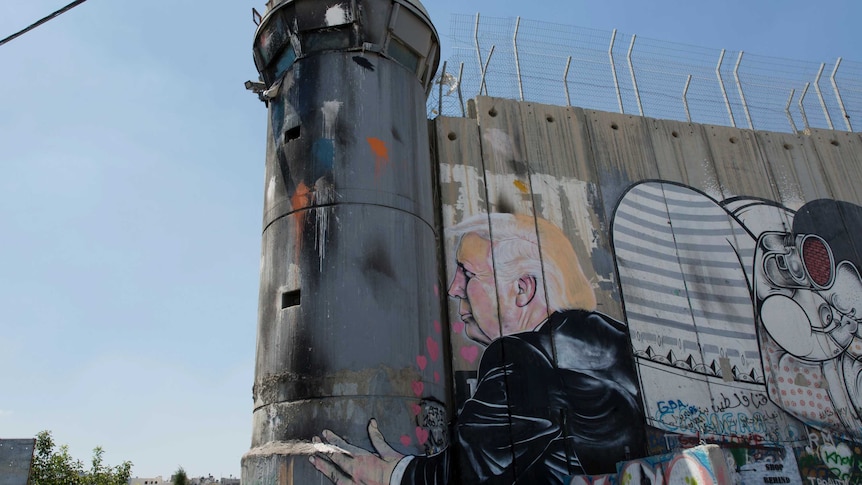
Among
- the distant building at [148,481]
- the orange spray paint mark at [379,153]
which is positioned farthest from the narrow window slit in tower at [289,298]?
the distant building at [148,481]

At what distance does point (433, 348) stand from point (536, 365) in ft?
11.3

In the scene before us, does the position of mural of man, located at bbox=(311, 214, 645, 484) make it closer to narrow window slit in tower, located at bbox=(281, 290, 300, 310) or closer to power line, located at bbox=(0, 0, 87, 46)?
narrow window slit in tower, located at bbox=(281, 290, 300, 310)

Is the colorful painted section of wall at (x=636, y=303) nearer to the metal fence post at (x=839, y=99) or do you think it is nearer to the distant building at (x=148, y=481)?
the metal fence post at (x=839, y=99)

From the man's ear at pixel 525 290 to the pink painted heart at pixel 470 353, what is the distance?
1708 millimetres

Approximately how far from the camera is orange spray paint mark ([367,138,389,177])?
13883 mm

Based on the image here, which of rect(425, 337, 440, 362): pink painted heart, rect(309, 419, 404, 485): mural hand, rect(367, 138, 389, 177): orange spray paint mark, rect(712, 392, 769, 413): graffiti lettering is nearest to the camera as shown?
rect(309, 419, 404, 485): mural hand

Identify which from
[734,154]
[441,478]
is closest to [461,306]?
[441,478]

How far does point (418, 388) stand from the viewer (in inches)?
492

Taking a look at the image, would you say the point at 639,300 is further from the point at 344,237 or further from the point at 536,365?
the point at 344,237

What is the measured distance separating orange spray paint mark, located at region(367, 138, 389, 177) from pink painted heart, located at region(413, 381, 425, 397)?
4451 millimetres

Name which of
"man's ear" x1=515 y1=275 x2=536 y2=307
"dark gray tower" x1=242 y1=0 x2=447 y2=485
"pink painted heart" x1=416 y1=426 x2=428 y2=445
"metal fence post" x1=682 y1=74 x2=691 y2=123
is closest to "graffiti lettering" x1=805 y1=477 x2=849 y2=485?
"man's ear" x1=515 y1=275 x2=536 y2=307

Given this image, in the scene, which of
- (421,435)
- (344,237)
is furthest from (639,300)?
(344,237)

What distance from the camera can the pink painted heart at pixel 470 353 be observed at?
600 inches

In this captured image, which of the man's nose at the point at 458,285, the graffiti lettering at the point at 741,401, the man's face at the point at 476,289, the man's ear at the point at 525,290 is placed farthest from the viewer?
the graffiti lettering at the point at 741,401
